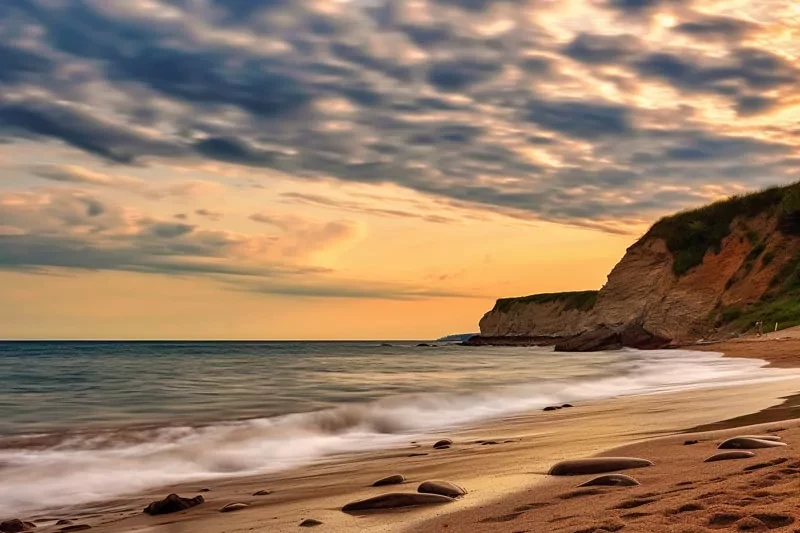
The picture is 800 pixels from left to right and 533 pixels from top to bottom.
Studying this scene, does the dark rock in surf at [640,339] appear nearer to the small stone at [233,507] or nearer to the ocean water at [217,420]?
the ocean water at [217,420]

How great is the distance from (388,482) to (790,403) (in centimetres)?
541

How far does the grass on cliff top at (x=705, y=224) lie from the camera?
167 feet

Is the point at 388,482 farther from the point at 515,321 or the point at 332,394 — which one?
the point at 515,321

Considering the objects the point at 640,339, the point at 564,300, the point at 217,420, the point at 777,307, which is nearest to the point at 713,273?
the point at 640,339

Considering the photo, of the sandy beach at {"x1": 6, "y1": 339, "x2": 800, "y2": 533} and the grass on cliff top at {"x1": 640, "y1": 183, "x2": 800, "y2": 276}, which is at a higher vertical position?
the grass on cliff top at {"x1": 640, "y1": 183, "x2": 800, "y2": 276}

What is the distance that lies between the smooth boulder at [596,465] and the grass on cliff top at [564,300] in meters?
81.5

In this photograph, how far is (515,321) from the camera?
109 m

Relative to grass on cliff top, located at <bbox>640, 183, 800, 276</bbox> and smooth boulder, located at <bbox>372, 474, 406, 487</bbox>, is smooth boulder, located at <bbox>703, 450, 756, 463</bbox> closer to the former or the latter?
smooth boulder, located at <bbox>372, 474, 406, 487</bbox>

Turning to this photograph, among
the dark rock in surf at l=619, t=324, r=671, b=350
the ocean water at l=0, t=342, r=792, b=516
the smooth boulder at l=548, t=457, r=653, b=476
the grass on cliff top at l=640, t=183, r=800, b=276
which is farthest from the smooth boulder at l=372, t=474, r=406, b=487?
the grass on cliff top at l=640, t=183, r=800, b=276

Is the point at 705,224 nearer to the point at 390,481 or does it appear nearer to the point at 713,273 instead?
the point at 713,273

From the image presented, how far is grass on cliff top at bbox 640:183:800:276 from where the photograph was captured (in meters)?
51.0

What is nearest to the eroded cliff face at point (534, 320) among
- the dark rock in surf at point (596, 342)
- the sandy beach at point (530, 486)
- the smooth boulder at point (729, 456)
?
the dark rock in surf at point (596, 342)

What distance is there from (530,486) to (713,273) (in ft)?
163

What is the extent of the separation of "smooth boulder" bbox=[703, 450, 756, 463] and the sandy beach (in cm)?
11
